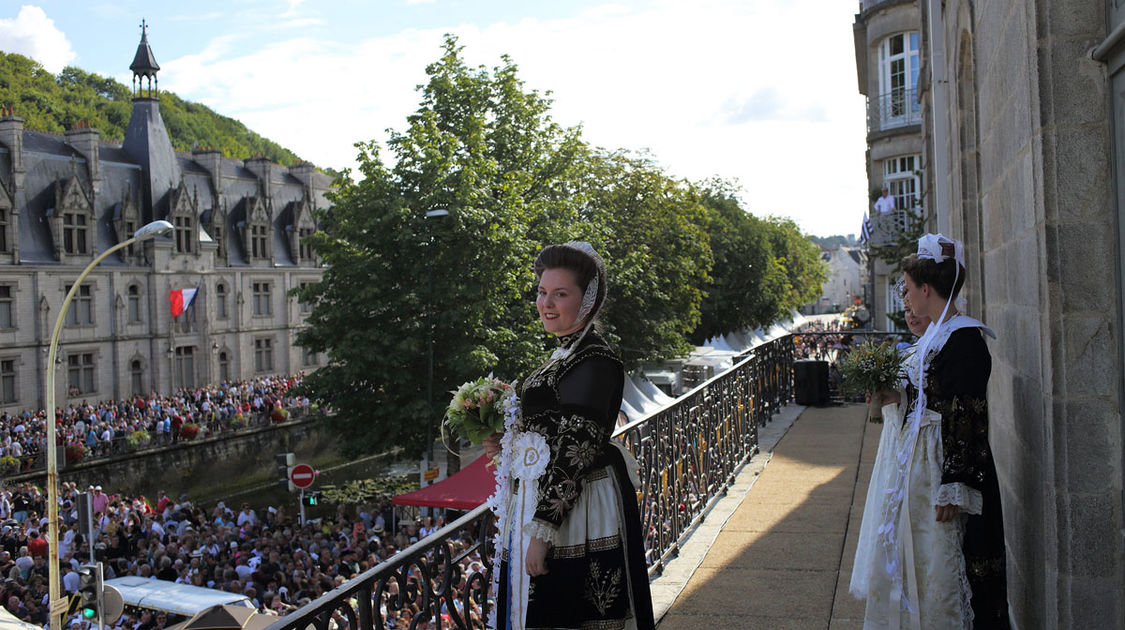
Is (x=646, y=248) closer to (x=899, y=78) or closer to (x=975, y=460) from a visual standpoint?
(x=899, y=78)

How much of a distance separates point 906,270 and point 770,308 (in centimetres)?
4461

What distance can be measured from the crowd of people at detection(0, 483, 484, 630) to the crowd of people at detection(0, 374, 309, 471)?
943cm

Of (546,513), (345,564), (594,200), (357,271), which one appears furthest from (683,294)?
(546,513)

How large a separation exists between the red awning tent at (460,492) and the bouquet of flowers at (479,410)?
11.8 meters

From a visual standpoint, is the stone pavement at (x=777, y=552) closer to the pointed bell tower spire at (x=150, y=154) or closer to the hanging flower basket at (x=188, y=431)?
the hanging flower basket at (x=188, y=431)

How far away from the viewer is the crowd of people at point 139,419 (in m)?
36.9

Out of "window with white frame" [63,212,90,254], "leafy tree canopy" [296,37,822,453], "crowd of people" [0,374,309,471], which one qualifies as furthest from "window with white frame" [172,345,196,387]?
"leafy tree canopy" [296,37,822,453]

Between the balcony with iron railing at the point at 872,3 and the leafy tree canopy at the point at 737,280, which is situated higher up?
the balcony with iron railing at the point at 872,3

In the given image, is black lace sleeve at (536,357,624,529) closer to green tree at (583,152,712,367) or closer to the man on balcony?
the man on balcony

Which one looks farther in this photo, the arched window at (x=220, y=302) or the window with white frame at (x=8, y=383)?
the arched window at (x=220, y=302)

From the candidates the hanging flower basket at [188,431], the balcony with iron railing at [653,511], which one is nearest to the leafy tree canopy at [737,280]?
the hanging flower basket at [188,431]

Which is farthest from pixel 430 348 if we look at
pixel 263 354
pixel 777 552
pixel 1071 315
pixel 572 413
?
pixel 263 354

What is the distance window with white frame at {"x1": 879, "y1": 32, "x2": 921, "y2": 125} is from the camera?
29328 mm

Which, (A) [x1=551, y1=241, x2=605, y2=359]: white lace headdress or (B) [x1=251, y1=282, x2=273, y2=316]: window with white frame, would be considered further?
(B) [x1=251, y1=282, x2=273, y2=316]: window with white frame
